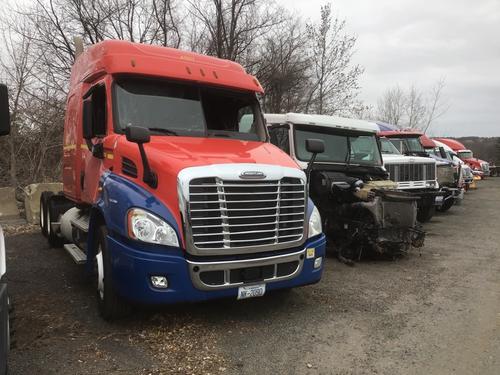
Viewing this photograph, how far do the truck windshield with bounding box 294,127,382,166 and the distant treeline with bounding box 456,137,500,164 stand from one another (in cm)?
5074

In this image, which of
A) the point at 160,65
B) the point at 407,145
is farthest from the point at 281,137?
the point at 407,145

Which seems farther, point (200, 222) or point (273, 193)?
point (273, 193)

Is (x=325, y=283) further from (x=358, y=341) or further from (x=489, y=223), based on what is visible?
(x=489, y=223)

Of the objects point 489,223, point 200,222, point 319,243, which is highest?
point 200,222

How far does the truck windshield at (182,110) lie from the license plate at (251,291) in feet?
6.25

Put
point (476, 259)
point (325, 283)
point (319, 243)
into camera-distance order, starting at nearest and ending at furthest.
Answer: point (319, 243) < point (325, 283) < point (476, 259)

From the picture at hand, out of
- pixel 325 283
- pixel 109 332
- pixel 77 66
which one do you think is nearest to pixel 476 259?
pixel 325 283

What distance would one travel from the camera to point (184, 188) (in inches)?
179

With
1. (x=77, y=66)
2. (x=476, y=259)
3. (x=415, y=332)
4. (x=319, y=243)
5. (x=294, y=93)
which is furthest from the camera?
(x=294, y=93)

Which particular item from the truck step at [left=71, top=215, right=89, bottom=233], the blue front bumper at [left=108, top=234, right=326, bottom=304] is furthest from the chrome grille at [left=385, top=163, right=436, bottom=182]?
the blue front bumper at [left=108, top=234, right=326, bottom=304]

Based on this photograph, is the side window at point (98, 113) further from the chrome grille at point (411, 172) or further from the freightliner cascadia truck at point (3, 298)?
the chrome grille at point (411, 172)

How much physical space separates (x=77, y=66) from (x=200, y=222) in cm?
430

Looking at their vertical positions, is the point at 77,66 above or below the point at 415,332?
above

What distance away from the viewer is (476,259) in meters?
8.54
